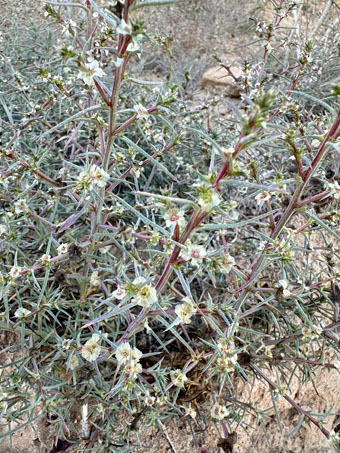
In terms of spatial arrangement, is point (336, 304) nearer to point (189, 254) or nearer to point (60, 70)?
point (189, 254)

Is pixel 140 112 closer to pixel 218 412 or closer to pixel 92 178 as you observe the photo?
pixel 92 178

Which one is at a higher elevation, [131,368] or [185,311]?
[185,311]

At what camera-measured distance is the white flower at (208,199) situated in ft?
2.84

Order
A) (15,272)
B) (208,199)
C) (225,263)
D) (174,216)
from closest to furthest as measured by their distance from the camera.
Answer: (208,199)
(174,216)
(225,263)
(15,272)

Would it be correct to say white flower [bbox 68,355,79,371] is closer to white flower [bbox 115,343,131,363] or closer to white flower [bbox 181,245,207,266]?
white flower [bbox 115,343,131,363]

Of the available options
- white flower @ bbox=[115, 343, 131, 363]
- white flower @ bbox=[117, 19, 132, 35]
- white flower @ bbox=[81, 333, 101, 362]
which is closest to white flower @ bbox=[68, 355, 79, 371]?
white flower @ bbox=[81, 333, 101, 362]

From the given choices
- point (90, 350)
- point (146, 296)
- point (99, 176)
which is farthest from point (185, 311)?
point (99, 176)

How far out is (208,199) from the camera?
874mm

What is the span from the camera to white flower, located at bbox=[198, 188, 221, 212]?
2.84 ft

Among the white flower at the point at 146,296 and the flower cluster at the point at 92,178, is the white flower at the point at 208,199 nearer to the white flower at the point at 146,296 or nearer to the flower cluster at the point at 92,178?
the white flower at the point at 146,296

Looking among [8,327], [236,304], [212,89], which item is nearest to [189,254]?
[236,304]

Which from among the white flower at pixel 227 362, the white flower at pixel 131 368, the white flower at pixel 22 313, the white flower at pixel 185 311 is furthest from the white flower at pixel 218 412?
the white flower at pixel 22 313

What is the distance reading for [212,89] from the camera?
3.61m

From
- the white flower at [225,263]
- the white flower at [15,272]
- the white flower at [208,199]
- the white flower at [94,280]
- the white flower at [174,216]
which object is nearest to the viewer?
the white flower at [208,199]
